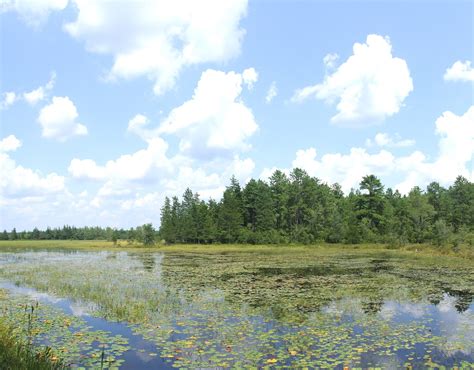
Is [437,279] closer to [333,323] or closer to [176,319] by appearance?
[333,323]

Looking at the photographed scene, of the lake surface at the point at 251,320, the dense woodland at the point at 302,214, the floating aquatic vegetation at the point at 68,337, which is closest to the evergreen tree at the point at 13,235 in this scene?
the dense woodland at the point at 302,214

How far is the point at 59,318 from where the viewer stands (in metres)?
13.7

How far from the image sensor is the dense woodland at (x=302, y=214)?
74.0 metres

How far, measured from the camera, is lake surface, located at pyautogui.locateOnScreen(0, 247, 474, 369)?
31.1 ft

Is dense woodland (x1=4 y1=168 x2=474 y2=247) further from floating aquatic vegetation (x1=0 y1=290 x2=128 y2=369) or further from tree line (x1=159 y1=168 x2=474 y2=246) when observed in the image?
floating aquatic vegetation (x1=0 y1=290 x2=128 y2=369)

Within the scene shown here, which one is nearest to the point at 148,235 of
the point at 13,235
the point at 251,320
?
the point at 251,320

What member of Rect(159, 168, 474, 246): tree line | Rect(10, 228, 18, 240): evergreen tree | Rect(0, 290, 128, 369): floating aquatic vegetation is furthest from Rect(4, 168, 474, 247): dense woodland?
Rect(10, 228, 18, 240): evergreen tree

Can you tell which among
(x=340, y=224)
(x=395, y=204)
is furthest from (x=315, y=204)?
(x=395, y=204)

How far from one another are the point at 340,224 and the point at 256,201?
2003 cm

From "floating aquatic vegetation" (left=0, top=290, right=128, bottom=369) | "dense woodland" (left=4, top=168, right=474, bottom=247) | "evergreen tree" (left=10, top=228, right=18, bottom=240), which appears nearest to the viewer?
"floating aquatic vegetation" (left=0, top=290, right=128, bottom=369)

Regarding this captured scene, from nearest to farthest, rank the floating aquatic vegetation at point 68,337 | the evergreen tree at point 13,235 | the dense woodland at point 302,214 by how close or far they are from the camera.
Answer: the floating aquatic vegetation at point 68,337 < the dense woodland at point 302,214 < the evergreen tree at point 13,235

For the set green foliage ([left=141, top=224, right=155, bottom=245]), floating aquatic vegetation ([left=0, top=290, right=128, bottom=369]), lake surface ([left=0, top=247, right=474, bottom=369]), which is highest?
green foliage ([left=141, top=224, right=155, bottom=245])

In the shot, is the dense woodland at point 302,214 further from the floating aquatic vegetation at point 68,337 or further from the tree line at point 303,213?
the floating aquatic vegetation at point 68,337

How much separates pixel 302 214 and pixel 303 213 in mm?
359
